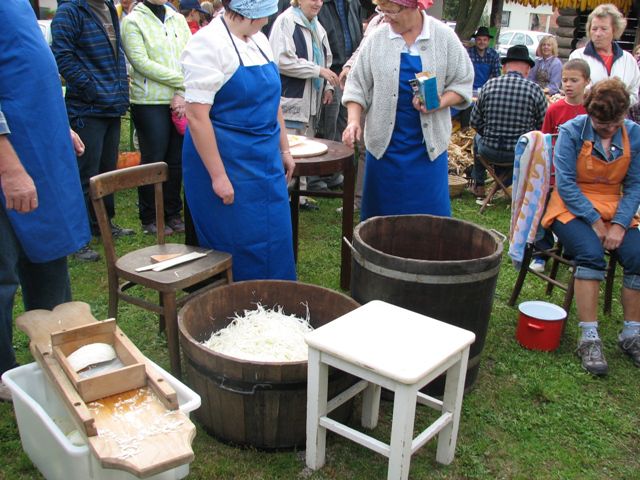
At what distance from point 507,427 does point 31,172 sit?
2378 millimetres

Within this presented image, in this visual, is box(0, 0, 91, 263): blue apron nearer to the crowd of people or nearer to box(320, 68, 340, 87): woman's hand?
the crowd of people

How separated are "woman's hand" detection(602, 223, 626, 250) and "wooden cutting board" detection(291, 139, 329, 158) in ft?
5.67

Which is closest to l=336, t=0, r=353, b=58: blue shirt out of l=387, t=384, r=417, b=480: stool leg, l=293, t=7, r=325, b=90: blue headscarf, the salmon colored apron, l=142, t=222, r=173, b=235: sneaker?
l=293, t=7, r=325, b=90: blue headscarf

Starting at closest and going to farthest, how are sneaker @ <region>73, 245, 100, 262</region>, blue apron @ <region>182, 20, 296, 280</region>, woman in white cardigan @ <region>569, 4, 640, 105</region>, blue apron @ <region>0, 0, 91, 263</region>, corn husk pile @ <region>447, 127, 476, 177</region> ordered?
blue apron @ <region>0, 0, 91, 263</region> < blue apron @ <region>182, 20, 296, 280</region> < sneaker @ <region>73, 245, 100, 262</region> < woman in white cardigan @ <region>569, 4, 640, 105</region> < corn husk pile @ <region>447, 127, 476, 177</region>

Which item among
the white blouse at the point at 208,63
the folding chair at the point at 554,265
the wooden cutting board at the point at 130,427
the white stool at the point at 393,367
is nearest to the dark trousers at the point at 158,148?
the white blouse at the point at 208,63

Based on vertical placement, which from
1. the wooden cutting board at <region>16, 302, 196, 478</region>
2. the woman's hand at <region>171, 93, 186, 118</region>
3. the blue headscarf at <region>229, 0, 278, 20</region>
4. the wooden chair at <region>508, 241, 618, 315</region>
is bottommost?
the wooden chair at <region>508, 241, 618, 315</region>

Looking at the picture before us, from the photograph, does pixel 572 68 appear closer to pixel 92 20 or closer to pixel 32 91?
pixel 92 20

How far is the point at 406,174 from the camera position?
3.62 meters

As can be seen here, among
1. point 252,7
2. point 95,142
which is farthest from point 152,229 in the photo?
point 252,7

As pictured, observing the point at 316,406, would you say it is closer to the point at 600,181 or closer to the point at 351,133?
the point at 351,133

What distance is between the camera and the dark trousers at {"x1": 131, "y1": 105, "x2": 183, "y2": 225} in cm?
484

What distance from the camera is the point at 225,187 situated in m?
3.01

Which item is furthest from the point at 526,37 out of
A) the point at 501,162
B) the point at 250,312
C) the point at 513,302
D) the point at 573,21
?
the point at 250,312

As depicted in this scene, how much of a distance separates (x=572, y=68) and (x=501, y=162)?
1.28m
